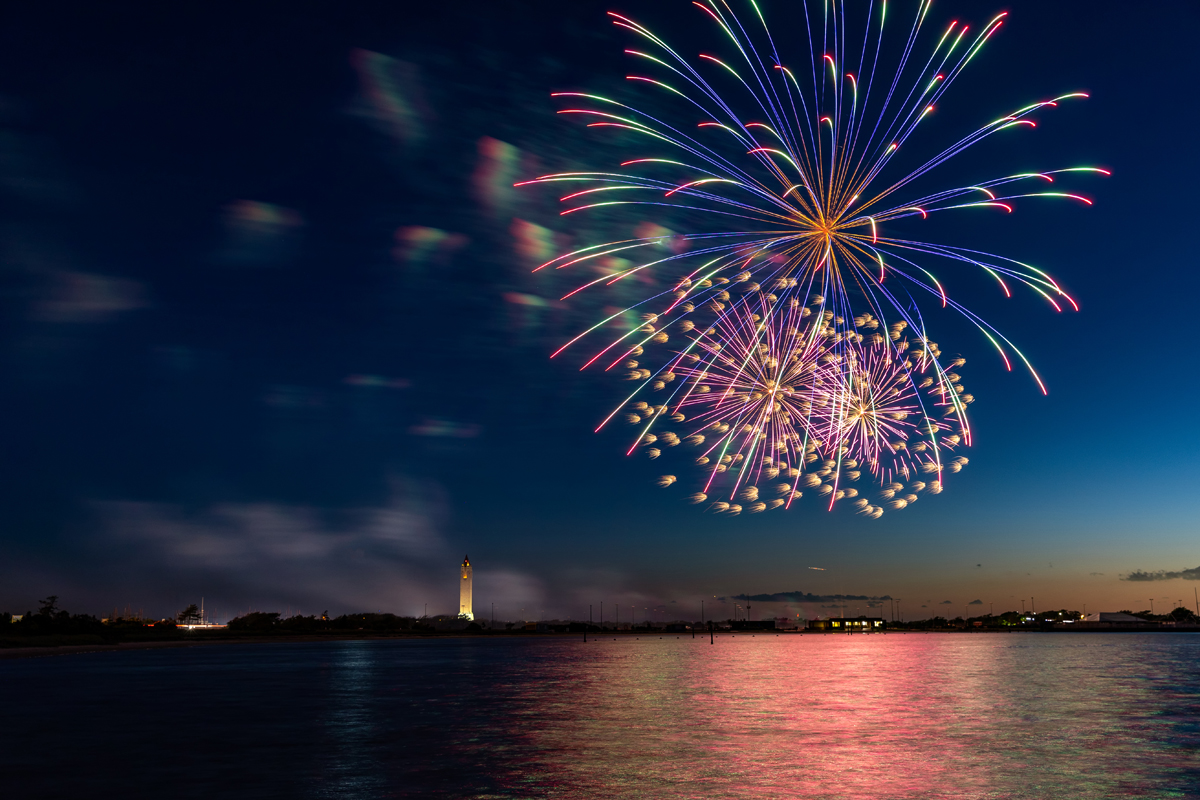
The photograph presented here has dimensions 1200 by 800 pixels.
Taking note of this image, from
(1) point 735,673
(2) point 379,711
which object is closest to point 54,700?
(2) point 379,711

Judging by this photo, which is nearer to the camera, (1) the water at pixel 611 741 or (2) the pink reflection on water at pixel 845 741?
(2) the pink reflection on water at pixel 845 741

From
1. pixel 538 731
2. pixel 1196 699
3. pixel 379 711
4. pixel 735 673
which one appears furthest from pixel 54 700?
pixel 1196 699

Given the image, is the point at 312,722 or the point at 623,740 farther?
the point at 312,722

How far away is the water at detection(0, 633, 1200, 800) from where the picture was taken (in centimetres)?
2048

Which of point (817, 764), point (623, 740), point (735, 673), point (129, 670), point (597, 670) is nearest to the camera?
point (817, 764)

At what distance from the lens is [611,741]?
2791 cm

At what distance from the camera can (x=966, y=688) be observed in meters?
51.0

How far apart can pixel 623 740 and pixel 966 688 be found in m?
31.3

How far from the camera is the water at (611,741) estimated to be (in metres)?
20.5

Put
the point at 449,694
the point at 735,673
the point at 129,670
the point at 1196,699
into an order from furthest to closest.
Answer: the point at 129,670
the point at 735,673
the point at 449,694
the point at 1196,699

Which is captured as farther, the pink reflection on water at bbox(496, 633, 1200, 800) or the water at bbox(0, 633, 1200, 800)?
the water at bbox(0, 633, 1200, 800)

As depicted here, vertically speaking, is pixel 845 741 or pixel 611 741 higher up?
pixel 611 741

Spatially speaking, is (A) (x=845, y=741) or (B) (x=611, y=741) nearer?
(A) (x=845, y=741)

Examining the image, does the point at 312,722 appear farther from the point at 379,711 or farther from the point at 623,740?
the point at 623,740
